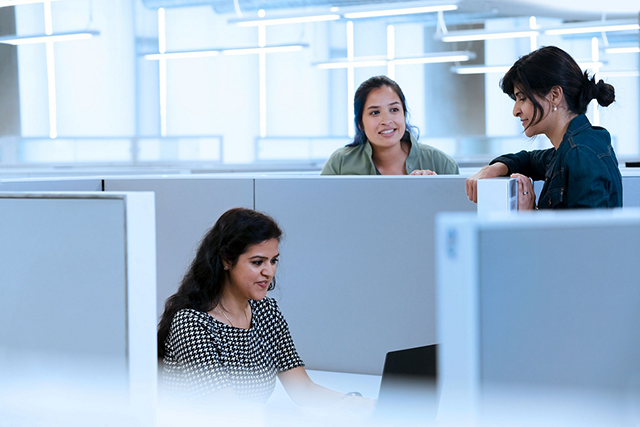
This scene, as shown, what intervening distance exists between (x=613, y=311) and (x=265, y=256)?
1.18 m

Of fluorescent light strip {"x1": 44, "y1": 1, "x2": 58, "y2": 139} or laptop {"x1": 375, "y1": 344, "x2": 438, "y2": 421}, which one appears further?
fluorescent light strip {"x1": 44, "y1": 1, "x2": 58, "y2": 139}

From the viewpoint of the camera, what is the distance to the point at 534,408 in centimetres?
63

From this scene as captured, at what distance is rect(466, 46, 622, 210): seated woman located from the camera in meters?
1.39

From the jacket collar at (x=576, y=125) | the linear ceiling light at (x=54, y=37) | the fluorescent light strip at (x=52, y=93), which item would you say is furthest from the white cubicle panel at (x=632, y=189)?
the fluorescent light strip at (x=52, y=93)

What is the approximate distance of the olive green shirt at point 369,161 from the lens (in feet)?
8.80

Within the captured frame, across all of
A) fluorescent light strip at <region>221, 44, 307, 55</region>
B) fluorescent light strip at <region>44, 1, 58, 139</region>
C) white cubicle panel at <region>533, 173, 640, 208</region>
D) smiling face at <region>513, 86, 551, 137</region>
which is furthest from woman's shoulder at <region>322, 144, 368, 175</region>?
fluorescent light strip at <region>44, 1, 58, 139</region>

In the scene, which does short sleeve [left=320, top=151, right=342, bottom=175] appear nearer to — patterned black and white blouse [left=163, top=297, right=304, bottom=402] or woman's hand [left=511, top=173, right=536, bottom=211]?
patterned black and white blouse [left=163, top=297, right=304, bottom=402]

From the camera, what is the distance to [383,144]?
263 centimetres

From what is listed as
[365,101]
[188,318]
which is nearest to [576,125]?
[188,318]

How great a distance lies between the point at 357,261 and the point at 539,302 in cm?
178

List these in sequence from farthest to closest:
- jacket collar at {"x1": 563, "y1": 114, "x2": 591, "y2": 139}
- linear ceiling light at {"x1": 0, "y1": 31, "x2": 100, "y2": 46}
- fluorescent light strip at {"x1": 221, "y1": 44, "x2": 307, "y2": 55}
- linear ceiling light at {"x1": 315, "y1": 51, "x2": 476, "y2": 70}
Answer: linear ceiling light at {"x1": 315, "y1": 51, "x2": 476, "y2": 70} < fluorescent light strip at {"x1": 221, "y1": 44, "x2": 307, "y2": 55} < linear ceiling light at {"x1": 0, "y1": 31, "x2": 100, "y2": 46} < jacket collar at {"x1": 563, "y1": 114, "x2": 591, "y2": 139}

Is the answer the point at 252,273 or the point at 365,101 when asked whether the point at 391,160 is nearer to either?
the point at 365,101

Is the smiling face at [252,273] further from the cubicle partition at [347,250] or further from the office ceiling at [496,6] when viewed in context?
the office ceiling at [496,6]

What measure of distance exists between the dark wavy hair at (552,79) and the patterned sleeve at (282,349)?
0.79m
